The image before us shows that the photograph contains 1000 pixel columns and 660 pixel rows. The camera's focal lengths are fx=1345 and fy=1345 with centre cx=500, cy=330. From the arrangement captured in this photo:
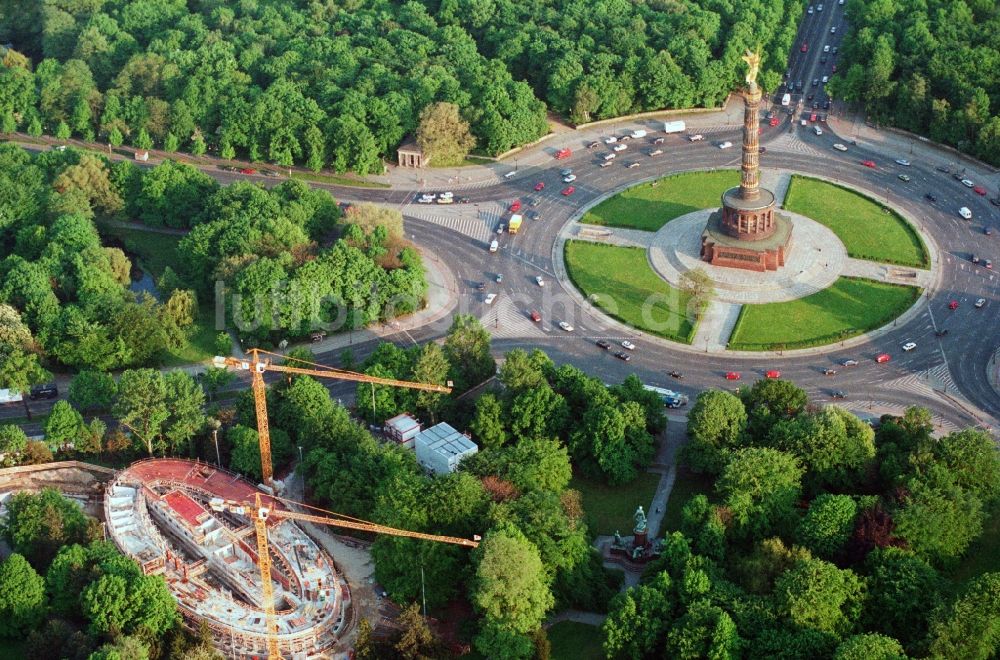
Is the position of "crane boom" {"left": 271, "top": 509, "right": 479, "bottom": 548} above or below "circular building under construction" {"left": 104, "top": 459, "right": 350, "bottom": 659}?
above

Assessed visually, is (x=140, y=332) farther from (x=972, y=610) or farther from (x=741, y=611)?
(x=972, y=610)

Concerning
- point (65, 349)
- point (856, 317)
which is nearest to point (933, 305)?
point (856, 317)

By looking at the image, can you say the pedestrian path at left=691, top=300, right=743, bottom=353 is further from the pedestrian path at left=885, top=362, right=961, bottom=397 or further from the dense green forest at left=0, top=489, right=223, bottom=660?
the dense green forest at left=0, top=489, right=223, bottom=660

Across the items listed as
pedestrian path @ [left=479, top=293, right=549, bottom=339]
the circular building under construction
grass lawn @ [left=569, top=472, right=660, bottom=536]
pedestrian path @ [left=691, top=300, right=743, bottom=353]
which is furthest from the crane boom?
pedestrian path @ [left=691, top=300, right=743, bottom=353]

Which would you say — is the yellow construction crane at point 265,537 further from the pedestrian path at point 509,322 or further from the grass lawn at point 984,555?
the pedestrian path at point 509,322

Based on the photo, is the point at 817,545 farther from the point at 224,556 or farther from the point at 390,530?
the point at 224,556

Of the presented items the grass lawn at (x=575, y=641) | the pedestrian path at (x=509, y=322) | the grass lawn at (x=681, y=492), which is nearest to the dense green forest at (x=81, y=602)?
the grass lawn at (x=575, y=641)
